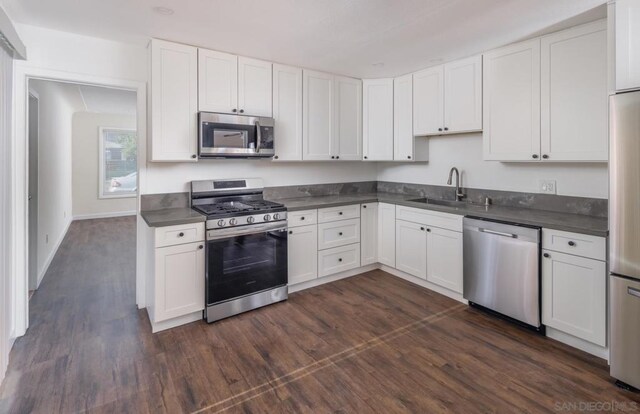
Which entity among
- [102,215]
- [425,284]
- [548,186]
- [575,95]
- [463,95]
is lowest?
[425,284]

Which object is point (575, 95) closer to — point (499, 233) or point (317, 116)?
point (499, 233)

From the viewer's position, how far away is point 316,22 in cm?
266

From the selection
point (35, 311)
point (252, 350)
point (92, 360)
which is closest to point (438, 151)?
point (252, 350)

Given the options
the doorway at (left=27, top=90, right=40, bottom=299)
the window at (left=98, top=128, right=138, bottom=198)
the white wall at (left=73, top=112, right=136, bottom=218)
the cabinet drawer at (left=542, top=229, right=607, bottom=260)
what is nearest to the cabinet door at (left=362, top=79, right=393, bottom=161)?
the cabinet drawer at (left=542, top=229, right=607, bottom=260)

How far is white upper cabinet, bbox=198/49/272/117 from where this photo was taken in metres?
3.17

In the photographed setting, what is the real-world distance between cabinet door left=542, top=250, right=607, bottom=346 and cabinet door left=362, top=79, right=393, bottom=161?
7.19 ft

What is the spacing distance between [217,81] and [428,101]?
2.23 m

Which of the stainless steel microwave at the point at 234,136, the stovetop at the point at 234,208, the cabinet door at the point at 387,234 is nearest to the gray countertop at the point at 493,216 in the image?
the stovetop at the point at 234,208

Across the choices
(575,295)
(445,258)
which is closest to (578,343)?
(575,295)

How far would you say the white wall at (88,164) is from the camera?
7.96m

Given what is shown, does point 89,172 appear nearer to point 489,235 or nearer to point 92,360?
point 92,360

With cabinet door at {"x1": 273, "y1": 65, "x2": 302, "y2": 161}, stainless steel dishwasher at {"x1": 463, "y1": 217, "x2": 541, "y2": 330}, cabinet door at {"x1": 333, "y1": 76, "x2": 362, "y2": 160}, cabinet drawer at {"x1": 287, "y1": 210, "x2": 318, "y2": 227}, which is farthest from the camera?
cabinet door at {"x1": 333, "y1": 76, "x2": 362, "y2": 160}

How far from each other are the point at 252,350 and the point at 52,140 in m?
4.99

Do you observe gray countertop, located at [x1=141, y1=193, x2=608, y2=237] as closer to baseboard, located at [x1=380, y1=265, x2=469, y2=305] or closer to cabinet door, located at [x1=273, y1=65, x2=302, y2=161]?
cabinet door, located at [x1=273, y1=65, x2=302, y2=161]
